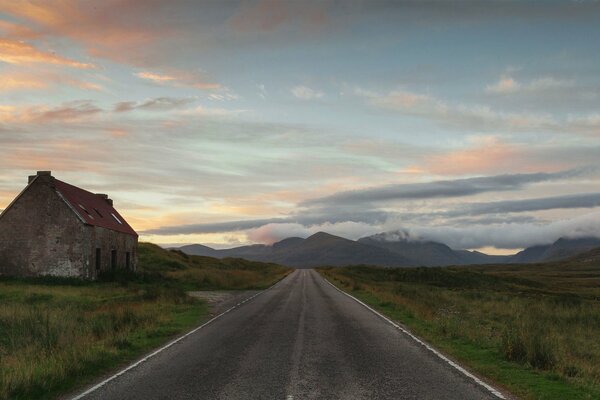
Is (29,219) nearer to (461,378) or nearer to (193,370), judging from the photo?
(193,370)

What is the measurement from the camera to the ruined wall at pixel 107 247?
41.1 m

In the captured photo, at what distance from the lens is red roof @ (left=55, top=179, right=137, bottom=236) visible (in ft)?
136

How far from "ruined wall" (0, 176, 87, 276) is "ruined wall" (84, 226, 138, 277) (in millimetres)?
1142

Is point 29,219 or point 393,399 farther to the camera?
point 29,219

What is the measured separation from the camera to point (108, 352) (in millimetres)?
12945

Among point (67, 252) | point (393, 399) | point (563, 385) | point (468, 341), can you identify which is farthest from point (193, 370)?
point (67, 252)

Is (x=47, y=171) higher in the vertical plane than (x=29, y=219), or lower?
higher

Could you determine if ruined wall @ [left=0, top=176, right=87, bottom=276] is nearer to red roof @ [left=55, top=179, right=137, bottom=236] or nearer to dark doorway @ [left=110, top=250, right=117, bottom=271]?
red roof @ [left=55, top=179, right=137, bottom=236]

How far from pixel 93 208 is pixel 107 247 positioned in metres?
4.38

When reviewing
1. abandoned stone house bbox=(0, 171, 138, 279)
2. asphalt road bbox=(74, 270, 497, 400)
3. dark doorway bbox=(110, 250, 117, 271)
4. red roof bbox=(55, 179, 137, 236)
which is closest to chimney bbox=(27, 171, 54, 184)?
abandoned stone house bbox=(0, 171, 138, 279)

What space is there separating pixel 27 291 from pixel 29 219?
12.4 metres

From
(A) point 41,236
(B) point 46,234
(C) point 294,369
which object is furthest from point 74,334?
(A) point 41,236

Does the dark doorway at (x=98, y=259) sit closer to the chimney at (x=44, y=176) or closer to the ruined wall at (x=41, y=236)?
the ruined wall at (x=41, y=236)

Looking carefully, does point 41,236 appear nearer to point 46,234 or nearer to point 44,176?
point 46,234
